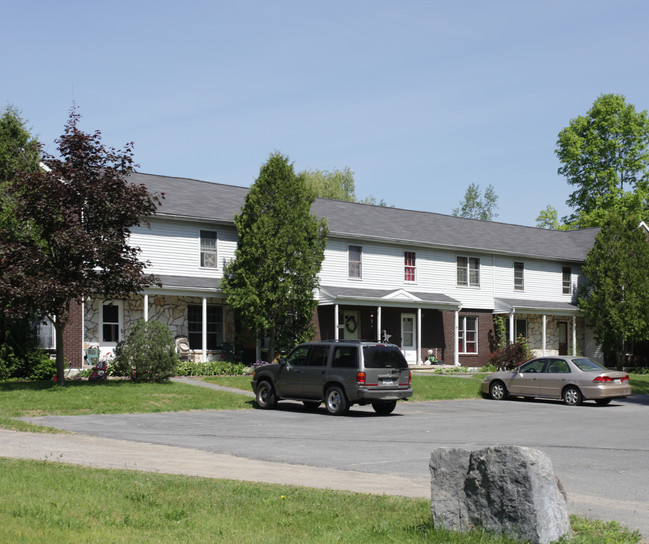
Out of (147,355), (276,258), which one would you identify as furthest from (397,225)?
(147,355)

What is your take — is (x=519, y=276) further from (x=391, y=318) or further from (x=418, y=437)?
(x=418, y=437)

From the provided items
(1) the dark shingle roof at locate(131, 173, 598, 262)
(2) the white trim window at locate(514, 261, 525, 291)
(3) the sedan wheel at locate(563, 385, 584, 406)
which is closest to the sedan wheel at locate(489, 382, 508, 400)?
(3) the sedan wheel at locate(563, 385, 584, 406)

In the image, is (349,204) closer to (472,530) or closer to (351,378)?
(351,378)

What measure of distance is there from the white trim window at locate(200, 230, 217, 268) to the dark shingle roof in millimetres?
813

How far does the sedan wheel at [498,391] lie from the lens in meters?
26.0

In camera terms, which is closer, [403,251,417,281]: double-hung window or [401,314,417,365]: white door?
[401,314,417,365]: white door

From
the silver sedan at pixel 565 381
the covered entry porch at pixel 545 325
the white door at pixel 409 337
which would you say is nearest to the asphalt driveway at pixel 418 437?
the silver sedan at pixel 565 381

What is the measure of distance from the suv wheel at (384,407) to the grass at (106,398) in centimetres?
354

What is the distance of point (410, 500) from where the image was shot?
8.30m

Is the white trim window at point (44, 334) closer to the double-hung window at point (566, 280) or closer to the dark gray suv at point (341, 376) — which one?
the dark gray suv at point (341, 376)

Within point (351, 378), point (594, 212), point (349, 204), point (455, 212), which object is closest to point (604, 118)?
point (594, 212)

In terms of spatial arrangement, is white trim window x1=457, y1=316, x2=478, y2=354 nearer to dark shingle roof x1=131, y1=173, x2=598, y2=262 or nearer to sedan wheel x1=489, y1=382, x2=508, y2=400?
dark shingle roof x1=131, y1=173, x2=598, y2=262

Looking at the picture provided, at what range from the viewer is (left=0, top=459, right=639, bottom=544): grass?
21.2ft

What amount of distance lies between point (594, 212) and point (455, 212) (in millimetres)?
35662
